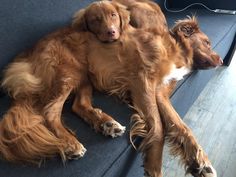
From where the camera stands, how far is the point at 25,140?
1338mm

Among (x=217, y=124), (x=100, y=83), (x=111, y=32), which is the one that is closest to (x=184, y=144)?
(x=100, y=83)

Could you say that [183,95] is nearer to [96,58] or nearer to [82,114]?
[96,58]

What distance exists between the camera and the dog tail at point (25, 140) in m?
1.31

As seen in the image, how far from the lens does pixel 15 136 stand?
4.39 ft

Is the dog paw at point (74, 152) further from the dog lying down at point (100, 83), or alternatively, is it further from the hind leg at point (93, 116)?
the hind leg at point (93, 116)

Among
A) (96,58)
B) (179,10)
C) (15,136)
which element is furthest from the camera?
(179,10)

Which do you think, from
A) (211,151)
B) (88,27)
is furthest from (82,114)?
(211,151)

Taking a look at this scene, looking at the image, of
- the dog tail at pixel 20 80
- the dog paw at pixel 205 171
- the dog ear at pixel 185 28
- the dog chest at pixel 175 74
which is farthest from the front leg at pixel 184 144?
the dog tail at pixel 20 80

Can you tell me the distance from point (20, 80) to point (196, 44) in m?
1.11

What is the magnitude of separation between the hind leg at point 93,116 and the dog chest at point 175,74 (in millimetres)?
436

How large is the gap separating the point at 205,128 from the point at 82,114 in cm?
128

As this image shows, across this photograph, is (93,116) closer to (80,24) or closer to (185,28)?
(80,24)

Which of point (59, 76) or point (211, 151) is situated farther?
point (211, 151)

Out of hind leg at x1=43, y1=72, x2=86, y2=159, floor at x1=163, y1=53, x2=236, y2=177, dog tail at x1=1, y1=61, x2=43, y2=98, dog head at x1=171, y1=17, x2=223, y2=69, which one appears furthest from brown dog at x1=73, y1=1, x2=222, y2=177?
floor at x1=163, y1=53, x2=236, y2=177
